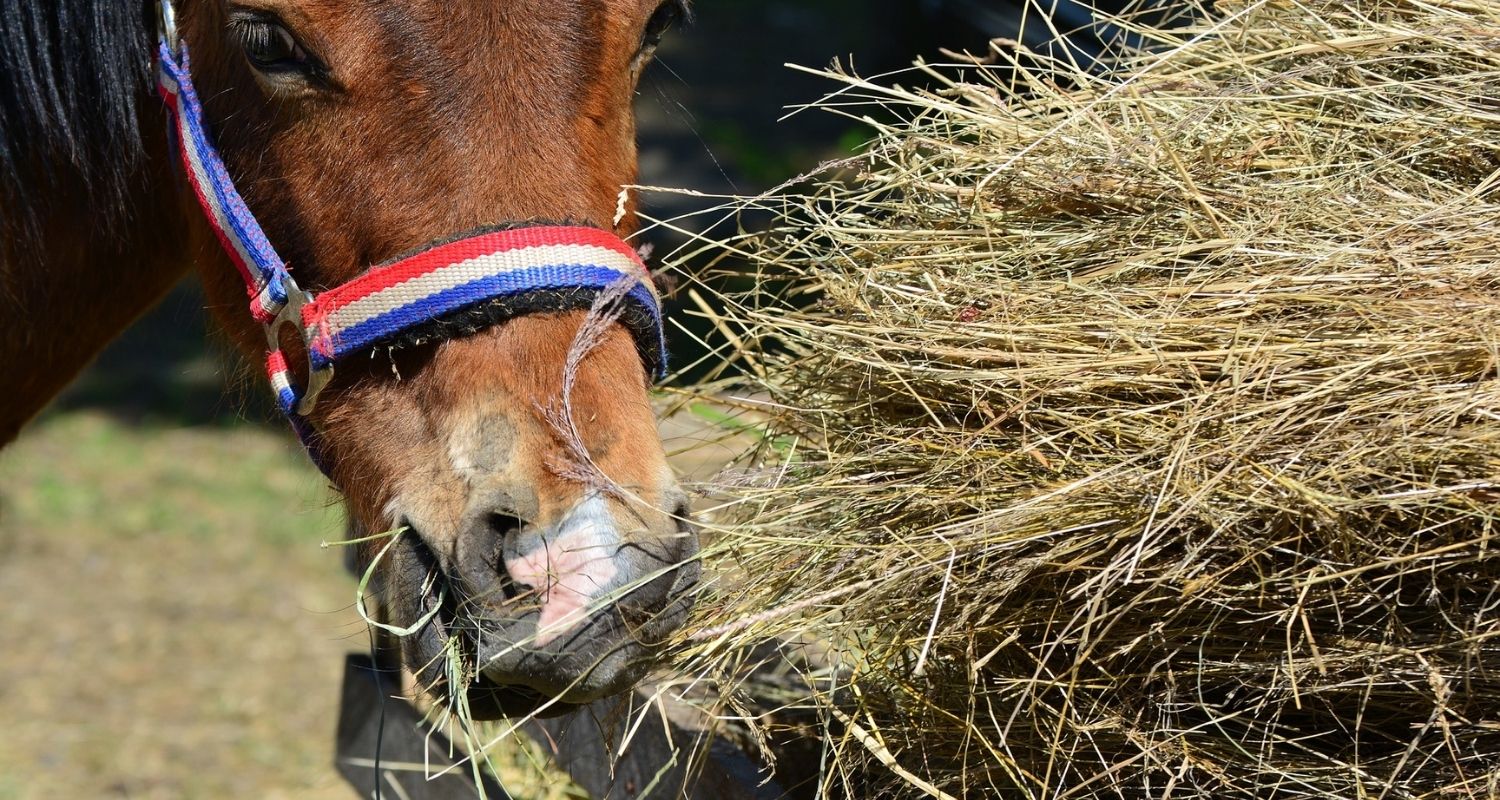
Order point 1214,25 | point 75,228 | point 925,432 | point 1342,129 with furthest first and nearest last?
point 75,228 → point 1214,25 → point 1342,129 → point 925,432

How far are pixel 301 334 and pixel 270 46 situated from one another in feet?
1.16

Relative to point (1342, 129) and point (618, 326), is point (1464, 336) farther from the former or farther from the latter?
point (618, 326)

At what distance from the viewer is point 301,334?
1498 mm

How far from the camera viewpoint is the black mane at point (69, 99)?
5.42 ft

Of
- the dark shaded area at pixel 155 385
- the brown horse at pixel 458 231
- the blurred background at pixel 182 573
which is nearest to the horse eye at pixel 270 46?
the brown horse at pixel 458 231

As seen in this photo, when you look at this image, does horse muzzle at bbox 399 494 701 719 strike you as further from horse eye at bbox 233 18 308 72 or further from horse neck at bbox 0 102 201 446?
horse neck at bbox 0 102 201 446

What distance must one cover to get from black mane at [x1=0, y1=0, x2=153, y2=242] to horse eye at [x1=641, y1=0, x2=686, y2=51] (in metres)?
0.71

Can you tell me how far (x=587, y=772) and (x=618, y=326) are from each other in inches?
33.8

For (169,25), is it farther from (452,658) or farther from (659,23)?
(452,658)

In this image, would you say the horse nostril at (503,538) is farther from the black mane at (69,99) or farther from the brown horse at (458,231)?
the black mane at (69,99)

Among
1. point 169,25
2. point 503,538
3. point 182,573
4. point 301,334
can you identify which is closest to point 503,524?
point 503,538

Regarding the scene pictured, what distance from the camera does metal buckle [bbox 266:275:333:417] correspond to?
4.84ft

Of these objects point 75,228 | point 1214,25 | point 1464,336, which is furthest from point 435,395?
point 1214,25

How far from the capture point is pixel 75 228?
5.97ft
